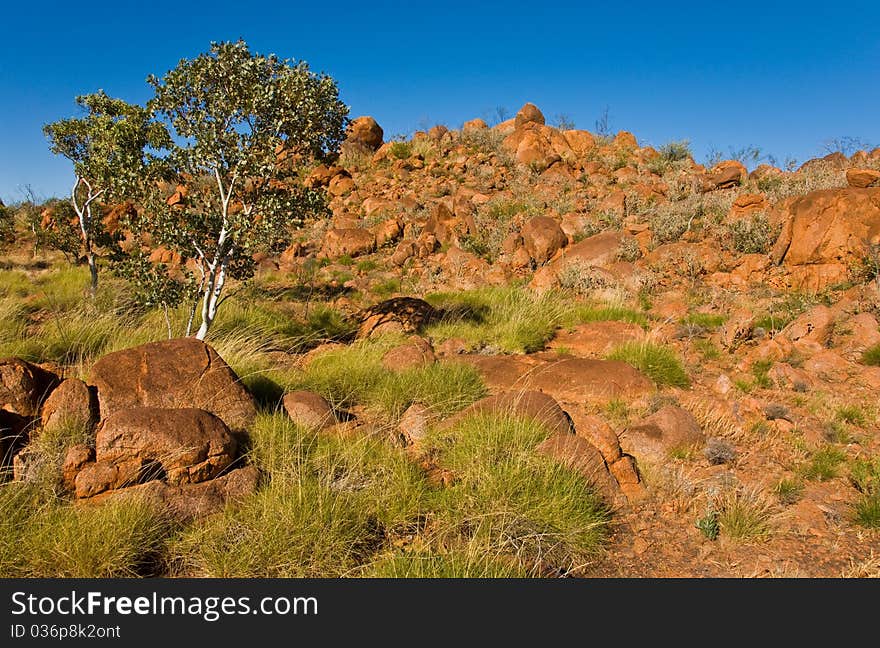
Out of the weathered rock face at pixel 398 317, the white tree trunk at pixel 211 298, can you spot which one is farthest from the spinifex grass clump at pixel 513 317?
the white tree trunk at pixel 211 298

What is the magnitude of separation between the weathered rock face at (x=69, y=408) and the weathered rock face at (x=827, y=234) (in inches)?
449

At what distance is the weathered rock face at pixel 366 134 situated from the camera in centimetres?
2464

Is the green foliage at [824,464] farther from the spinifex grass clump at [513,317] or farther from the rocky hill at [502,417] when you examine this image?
the spinifex grass clump at [513,317]

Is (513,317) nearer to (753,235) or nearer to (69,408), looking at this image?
(69,408)

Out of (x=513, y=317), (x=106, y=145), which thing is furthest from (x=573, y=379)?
(x=106, y=145)

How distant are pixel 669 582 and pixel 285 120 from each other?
6.20 m

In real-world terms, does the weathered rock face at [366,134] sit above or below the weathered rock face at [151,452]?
above

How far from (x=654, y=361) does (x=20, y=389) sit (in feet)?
21.3

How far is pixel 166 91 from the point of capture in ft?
21.5

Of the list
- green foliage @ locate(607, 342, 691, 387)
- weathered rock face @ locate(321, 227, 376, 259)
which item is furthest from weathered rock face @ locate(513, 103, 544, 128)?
green foliage @ locate(607, 342, 691, 387)

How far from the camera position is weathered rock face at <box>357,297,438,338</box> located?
8570 millimetres

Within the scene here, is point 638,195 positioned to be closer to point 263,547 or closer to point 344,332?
point 344,332

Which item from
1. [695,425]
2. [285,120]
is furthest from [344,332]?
[695,425]

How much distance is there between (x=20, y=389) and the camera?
4180 millimetres
